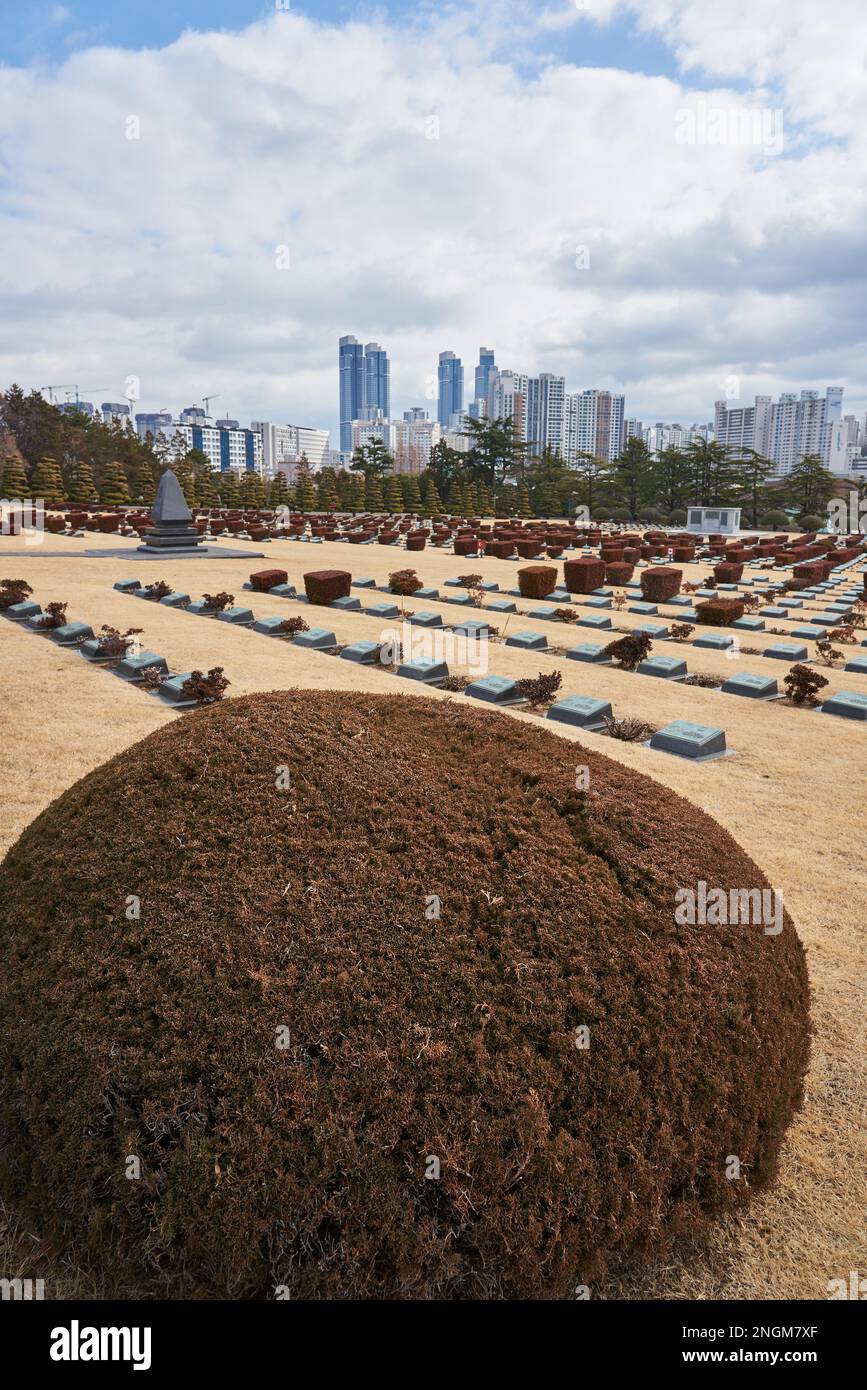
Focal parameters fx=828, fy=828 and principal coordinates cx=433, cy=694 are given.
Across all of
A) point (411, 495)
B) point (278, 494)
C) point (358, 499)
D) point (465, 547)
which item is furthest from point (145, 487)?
point (465, 547)

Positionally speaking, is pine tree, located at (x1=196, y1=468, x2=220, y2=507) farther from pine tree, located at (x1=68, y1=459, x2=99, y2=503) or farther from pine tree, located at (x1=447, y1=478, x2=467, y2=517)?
pine tree, located at (x1=447, y1=478, x2=467, y2=517)

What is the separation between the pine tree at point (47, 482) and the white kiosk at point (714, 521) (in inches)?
1608

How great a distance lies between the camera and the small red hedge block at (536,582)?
20938 mm

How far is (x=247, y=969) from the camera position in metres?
2.43

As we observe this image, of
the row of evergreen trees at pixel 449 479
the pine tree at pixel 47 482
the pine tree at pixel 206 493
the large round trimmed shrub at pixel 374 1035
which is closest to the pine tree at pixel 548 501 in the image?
the row of evergreen trees at pixel 449 479

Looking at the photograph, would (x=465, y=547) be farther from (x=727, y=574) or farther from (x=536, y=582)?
(x=536, y=582)

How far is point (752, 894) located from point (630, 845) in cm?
55

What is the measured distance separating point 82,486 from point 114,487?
87.1 inches

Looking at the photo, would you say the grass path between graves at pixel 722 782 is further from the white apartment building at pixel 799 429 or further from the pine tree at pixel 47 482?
the white apartment building at pixel 799 429

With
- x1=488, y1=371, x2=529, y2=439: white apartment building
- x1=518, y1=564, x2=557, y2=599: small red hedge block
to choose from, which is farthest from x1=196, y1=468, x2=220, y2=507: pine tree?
x1=488, y1=371, x2=529, y2=439: white apartment building

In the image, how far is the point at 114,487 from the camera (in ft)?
185

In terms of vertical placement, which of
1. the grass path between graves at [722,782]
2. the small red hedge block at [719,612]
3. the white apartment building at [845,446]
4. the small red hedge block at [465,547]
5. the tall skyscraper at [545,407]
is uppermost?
the tall skyscraper at [545,407]
